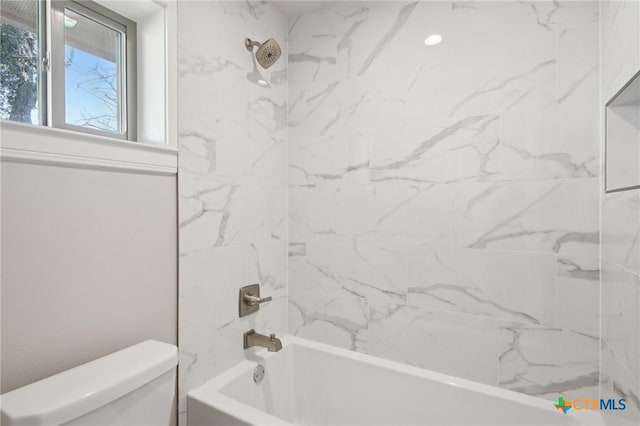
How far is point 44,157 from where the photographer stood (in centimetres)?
102

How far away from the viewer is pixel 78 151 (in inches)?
43.1

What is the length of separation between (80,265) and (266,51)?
48.9 inches

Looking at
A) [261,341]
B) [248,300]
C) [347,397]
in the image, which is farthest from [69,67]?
[347,397]

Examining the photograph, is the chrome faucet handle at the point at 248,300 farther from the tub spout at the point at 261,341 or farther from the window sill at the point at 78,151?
the window sill at the point at 78,151

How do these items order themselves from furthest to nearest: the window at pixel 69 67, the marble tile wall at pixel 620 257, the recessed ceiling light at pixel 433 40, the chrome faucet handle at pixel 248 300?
the chrome faucet handle at pixel 248 300, the recessed ceiling light at pixel 433 40, the window at pixel 69 67, the marble tile wall at pixel 620 257

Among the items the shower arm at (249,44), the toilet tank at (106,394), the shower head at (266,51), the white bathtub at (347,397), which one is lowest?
the white bathtub at (347,397)

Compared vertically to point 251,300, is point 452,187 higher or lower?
higher

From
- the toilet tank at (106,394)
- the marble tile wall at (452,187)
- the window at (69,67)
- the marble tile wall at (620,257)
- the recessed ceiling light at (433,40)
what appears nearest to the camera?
the toilet tank at (106,394)

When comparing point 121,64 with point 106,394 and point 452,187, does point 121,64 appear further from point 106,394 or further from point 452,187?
point 452,187

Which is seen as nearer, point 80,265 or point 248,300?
point 80,265

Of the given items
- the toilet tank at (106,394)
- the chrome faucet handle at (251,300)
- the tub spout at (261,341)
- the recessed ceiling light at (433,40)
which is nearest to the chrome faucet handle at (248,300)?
the chrome faucet handle at (251,300)

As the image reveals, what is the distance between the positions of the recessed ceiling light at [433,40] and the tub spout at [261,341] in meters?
1.64

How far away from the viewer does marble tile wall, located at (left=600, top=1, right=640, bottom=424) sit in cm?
95

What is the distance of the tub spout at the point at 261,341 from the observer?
1.71 metres
